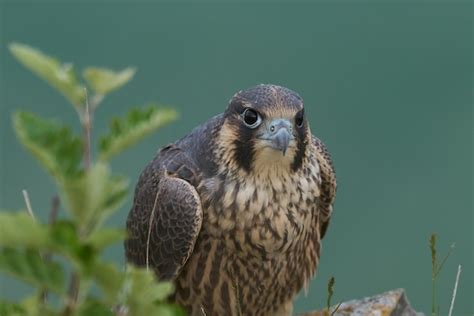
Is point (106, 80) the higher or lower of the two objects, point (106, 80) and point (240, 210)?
the higher

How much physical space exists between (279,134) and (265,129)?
128 millimetres

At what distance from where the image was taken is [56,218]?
154cm

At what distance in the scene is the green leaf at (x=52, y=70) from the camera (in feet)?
5.01

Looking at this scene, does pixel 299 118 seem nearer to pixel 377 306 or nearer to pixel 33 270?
pixel 377 306

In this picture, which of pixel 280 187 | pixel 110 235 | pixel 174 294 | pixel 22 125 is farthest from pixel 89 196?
pixel 174 294

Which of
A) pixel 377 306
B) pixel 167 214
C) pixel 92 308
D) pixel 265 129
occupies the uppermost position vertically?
pixel 92 308

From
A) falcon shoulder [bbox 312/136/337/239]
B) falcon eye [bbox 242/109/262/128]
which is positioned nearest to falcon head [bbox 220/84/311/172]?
falcon eye [bbox 242/109/262/128]

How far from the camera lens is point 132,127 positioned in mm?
1619

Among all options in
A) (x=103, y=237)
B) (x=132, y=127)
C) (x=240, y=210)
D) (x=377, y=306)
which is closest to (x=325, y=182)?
(x=240, y=210)

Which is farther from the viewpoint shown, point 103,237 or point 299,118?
point 299,118

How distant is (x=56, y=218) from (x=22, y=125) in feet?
0.55

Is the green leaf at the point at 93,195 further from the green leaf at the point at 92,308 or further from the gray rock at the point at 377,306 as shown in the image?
the gray rock at the point at 377,306

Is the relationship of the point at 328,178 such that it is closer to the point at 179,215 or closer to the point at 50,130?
the point at 179,215

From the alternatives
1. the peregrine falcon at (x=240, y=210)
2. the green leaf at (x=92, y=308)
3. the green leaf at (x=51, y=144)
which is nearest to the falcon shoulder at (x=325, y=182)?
the peregrine falcon at (x=240, y=210)
